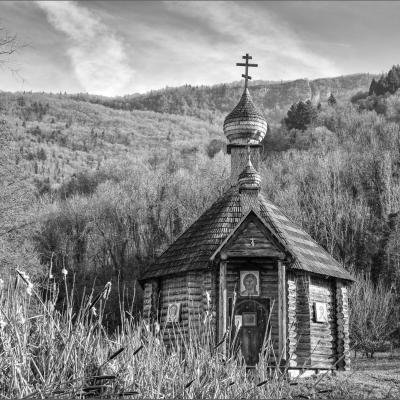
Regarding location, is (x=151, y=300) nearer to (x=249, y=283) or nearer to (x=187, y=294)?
(x=187, y=294)

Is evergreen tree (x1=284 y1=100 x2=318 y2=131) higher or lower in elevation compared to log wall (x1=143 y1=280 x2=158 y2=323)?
higher

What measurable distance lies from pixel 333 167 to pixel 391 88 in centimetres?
4727

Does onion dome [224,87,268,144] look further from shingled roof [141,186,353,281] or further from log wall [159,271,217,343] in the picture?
log wall [159,271,217,343]

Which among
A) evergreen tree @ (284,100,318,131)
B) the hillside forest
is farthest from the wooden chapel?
evergreen tree @ (284,100,318,131)

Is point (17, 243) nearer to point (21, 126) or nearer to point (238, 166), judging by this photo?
point (238, 166)

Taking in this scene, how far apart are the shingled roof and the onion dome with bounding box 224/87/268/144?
3.01 metres

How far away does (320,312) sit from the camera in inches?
776

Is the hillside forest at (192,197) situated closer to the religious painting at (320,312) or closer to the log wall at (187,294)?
the log wall at (187,294)

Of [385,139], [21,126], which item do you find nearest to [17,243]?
[385,139]

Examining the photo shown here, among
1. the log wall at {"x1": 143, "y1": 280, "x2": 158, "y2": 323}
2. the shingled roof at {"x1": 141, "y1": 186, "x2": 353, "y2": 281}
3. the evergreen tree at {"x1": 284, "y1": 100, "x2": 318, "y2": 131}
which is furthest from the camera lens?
the evergreen tree at {"x1": 284, "y1": 100, "x2": 318, "y2": 131}

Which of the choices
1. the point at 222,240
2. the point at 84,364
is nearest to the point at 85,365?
the point at 84,364

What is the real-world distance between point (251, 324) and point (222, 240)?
3089 mm

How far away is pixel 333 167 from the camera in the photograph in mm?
49344

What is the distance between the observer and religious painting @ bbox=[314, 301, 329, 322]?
19500 millimetres
